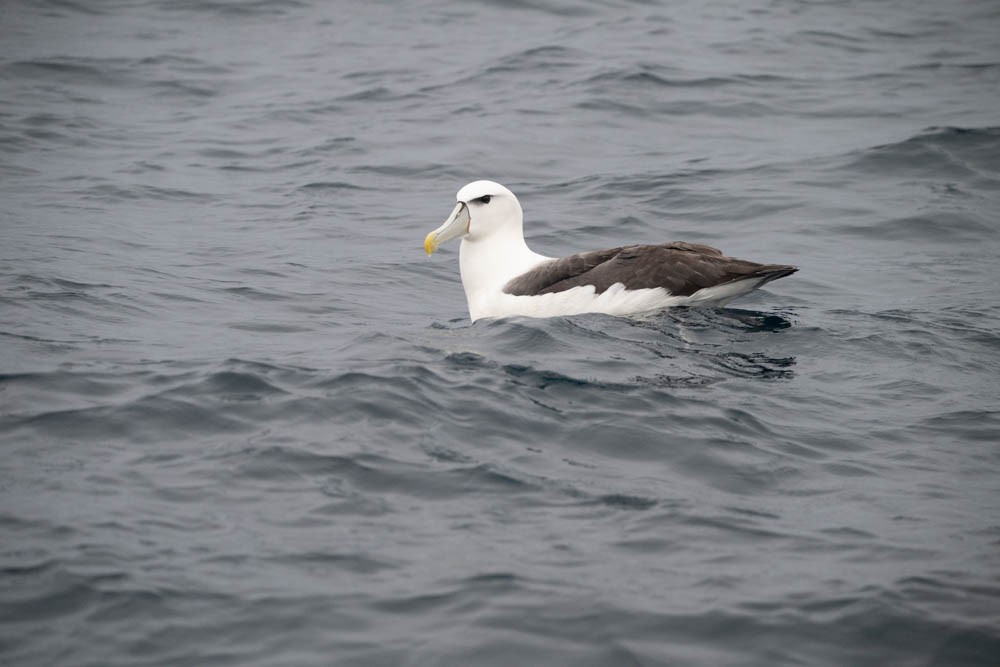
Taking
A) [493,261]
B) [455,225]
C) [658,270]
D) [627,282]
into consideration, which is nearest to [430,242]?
[455,225]

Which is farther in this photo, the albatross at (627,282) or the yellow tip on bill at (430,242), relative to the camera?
the yellow tip on bill at (430,242)

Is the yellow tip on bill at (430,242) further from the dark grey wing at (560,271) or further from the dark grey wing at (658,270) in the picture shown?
the dark grey wing at (658,270)

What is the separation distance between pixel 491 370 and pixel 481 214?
2.66m

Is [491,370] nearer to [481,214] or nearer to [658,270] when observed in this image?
[658,270]

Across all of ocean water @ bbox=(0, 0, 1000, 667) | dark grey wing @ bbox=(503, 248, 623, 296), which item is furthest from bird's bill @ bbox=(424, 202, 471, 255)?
dark grey wing @ bbox=(503, 248, 623, 296)

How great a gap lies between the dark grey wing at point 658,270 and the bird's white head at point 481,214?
1020mm

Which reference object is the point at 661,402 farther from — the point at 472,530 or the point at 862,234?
the point at 862,234

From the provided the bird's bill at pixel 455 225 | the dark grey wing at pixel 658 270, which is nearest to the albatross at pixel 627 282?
the dark grey wing at pixel 658 270

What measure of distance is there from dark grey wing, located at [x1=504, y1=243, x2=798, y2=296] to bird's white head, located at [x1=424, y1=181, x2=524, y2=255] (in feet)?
3.35

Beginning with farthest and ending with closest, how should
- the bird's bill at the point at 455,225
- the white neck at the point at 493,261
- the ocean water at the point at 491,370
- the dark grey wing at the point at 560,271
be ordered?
the bird's bill at the point at 455,225 → the white neck at the point at 493,261 → the dark grey wing at the point at 560,271 → the ocean water at the point at 491,370

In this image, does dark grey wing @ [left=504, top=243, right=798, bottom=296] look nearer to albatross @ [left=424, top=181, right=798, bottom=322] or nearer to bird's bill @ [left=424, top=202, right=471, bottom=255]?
albatross @ [left=424, top=181, right=798, bottom=322]

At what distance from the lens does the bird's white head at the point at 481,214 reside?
1077 centimetres

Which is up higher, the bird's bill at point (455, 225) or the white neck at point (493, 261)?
the bird's bill at point (455, 225)

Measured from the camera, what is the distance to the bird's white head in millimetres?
10773
